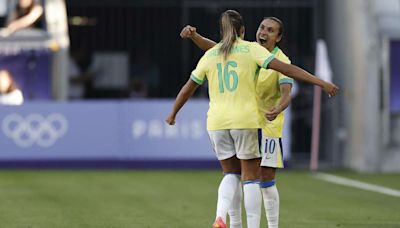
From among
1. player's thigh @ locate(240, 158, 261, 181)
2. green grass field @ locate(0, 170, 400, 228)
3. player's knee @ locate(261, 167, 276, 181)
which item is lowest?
green grass field @ locate(0, 170, 400, 228)

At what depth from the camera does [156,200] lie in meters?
16.7

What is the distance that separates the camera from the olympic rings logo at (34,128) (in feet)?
78.8

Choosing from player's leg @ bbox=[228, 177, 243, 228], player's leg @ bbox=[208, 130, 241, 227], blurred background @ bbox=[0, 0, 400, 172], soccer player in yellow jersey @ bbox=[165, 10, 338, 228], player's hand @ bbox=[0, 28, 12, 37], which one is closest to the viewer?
soccer player in yellow jersey @ bbox=[165, 10, 338, 228]

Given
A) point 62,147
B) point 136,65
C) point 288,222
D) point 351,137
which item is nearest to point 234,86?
point 288,222

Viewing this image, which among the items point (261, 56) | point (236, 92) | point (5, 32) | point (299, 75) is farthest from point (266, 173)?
point (5, 32)

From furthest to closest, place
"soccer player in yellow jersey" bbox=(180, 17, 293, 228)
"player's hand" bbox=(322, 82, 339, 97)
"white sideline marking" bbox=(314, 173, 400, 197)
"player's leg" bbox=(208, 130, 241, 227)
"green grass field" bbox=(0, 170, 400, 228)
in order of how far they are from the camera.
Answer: "white sideline marking" bbox=(314, 173, 400, 197) < "green grass field" bbox=(0, 170, 400, 228) < "soccer player in yellow jersey" bbox=(180, 17, 293, 228) < "player's leg" bbox=(208, 130, 241, 227) < "player's hand" bbox=(322, 82, 339, 97)

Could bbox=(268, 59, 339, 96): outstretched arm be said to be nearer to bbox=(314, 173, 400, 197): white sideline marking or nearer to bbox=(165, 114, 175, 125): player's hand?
bbox=(165, 114, 175, 125): player's hand

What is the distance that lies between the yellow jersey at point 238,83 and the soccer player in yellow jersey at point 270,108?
0.43m

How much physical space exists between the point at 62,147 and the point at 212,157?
304cm

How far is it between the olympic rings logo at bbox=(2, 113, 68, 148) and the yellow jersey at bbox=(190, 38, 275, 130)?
14.0 meters

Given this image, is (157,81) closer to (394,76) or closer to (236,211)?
(394,76)

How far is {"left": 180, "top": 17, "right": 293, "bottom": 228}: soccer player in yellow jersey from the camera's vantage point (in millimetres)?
10945

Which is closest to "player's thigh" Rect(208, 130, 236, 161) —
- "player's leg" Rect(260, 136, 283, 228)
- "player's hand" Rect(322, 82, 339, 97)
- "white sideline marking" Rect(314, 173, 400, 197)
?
"player's leg" Rect(260, 136, 283, 228)

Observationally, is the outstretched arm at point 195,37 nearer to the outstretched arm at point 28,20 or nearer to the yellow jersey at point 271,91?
the yellow jersey at point 271,91
